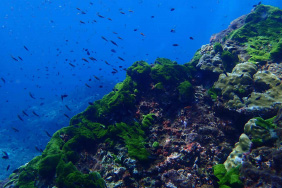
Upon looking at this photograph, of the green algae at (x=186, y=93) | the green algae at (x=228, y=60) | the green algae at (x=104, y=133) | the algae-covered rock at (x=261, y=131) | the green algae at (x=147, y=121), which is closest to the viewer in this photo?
the algae-covered rock at (x=261, y=131)

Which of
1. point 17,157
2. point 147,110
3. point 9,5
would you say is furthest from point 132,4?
point 147,110

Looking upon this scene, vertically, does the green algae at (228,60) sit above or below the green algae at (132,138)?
above

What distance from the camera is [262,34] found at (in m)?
11.4

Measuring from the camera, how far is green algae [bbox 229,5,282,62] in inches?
365

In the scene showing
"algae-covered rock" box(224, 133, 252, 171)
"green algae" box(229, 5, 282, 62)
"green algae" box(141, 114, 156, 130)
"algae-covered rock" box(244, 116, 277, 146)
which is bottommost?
"algae-covered rock" box(224, 133, 252, 171)

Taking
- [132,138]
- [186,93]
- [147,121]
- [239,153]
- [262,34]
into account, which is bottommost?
[239,153]

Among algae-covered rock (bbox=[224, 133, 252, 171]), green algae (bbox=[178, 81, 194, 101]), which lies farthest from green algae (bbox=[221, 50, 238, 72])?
algae-covered rock (bbox=[224, 133, 252, 171])

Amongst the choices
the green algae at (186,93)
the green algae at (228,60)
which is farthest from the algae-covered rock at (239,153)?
the green algae at (228,60)

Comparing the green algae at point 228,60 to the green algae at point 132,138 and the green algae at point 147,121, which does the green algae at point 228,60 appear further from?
the green algae at point 132,138

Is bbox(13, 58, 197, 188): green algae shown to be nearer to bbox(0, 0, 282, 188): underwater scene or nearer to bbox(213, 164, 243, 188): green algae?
bbox(0, 0, 282, 188): underwater scene

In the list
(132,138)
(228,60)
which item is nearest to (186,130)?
(132,138)

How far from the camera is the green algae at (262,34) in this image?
9266 millimetres

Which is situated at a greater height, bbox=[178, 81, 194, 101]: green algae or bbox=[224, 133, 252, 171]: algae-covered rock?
bbox=[178, 81, 194, 101]: green algae

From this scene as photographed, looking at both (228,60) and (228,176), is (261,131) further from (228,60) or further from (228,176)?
(228,60)
